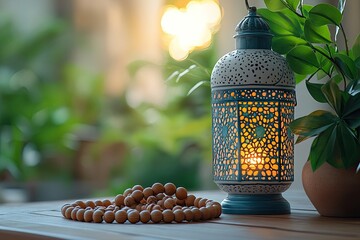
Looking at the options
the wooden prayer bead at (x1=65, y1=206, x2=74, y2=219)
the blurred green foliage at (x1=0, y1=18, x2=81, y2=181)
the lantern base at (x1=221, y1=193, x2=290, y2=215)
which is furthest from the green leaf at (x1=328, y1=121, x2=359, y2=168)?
the blurred green foliage at (x1=0, y1=18, x2=81, y2=181)

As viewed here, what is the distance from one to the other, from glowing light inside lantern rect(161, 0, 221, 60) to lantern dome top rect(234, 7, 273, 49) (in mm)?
3286

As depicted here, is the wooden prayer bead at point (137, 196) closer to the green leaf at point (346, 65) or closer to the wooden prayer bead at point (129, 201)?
the wooden prayer bead at point (129, 201)

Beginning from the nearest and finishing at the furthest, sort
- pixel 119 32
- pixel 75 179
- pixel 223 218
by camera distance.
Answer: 1. pixel 223 218
2. pixel 75 179
3. pixel 119 32

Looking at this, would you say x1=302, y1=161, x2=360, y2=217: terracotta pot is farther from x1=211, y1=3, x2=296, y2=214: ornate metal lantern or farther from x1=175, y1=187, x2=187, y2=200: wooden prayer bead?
x1=175, y1=187, x2=187, y2=200: wooden prayer bead

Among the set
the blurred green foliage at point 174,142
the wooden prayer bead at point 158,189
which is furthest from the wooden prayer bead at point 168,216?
the blurred green foliage at point 174,142

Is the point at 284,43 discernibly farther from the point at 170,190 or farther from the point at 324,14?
the point at 170,190

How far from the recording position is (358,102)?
0.84 meters

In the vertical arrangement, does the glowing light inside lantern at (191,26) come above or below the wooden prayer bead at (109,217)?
above

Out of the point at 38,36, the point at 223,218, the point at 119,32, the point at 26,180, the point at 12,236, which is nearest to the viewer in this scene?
the point at 12,236

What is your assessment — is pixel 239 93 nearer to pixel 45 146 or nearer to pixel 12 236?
pixel 12 236

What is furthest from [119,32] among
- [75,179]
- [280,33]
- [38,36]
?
[280,33]

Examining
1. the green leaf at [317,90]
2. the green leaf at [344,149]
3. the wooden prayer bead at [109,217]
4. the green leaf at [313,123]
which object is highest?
the green leaf at [317,90]

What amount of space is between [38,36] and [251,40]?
13.9 feet

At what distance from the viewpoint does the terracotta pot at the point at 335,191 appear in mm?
856
